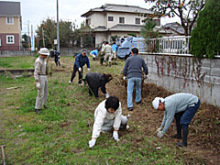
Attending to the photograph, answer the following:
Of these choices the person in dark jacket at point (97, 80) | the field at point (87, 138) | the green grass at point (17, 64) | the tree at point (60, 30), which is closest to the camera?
the field at point (87, 138)

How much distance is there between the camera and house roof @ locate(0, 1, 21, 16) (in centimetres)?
3703

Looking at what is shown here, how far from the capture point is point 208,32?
5137 mm

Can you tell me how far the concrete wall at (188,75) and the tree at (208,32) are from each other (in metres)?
0.25

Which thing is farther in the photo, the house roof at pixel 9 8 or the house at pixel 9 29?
the house roof at pixel 9 8

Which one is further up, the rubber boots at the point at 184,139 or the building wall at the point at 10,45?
the building wall at the point at 10,45

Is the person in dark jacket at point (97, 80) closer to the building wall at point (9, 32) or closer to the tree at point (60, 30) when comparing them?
the tree at point (60, 30)

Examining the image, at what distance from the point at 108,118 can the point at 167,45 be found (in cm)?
403

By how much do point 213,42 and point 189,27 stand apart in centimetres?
316

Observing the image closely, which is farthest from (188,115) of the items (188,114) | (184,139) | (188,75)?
(188,75)

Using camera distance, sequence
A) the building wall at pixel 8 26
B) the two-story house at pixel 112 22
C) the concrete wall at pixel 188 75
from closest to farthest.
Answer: the concrete wall at pixel 188 75
the two-story house at pixel 112 22
the building wall at pixel 8 26

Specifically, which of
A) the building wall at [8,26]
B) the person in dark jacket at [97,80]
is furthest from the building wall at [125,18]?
the person in dark jacket at [97,80]

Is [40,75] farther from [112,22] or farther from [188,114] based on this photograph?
[112,22]

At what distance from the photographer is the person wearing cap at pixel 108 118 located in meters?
3.72

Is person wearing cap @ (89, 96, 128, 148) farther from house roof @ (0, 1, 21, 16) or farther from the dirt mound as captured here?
house roof @ (0, 1, 21, 16)
